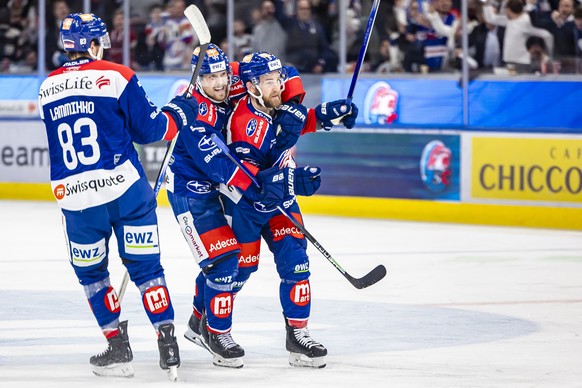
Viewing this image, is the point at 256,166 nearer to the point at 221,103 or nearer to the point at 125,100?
the point at 221,103

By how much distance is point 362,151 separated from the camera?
1151cm

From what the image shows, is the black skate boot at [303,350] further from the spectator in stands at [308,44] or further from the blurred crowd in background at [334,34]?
the spectator in stands at [308,44]

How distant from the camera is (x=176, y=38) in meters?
12.6

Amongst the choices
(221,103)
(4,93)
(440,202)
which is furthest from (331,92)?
(221,103)

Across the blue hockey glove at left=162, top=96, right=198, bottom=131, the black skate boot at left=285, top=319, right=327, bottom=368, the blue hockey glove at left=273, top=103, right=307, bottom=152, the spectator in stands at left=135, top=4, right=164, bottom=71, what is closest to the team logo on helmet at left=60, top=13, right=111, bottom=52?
the blue hockey glove at left=162, top=96, right=198, bottom=131

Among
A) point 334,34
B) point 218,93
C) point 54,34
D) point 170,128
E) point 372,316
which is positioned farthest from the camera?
point 54,34

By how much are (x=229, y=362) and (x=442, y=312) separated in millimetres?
1722

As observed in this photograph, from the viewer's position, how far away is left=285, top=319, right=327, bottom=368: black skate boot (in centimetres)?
554

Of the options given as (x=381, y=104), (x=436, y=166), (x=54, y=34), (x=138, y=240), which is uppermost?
(x=54, y=34)

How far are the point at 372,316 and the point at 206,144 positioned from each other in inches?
68.0

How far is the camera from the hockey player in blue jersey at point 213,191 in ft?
18.1

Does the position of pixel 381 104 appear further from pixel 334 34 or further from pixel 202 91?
pixel 202 91

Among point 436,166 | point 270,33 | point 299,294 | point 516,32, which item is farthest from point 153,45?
→ point 299,294

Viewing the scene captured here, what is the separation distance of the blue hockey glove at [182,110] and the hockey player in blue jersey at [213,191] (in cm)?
10
